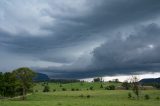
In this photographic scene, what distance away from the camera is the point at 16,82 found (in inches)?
5625

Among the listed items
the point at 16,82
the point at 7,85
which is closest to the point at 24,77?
the point at 16,82

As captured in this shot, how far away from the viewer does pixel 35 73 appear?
465ft

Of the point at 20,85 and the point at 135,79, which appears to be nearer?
the point at 20,85

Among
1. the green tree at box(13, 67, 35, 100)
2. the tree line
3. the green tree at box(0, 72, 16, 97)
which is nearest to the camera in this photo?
the green tree at box(13, 67, 35, 100)

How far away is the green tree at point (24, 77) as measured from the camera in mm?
141500

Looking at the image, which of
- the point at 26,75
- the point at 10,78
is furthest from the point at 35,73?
the point at 10,78

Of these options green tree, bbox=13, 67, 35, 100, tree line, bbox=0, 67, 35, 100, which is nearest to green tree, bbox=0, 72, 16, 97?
tree line, bbox=0, 67, 35, 100

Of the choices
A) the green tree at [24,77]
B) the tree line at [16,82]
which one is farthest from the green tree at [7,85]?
the green tree at [24,77]

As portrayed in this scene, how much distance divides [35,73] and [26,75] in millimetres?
4075

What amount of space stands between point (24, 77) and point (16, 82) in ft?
13.9

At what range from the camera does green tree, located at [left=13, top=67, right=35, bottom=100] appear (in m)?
142

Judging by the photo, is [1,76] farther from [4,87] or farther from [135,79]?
[135,79]

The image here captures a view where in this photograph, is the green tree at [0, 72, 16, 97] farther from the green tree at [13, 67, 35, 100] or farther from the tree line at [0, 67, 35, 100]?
the green tree at [13, 67, 35, 100]

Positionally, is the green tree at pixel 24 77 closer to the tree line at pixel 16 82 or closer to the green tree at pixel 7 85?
the tree line at pixel 16 82
